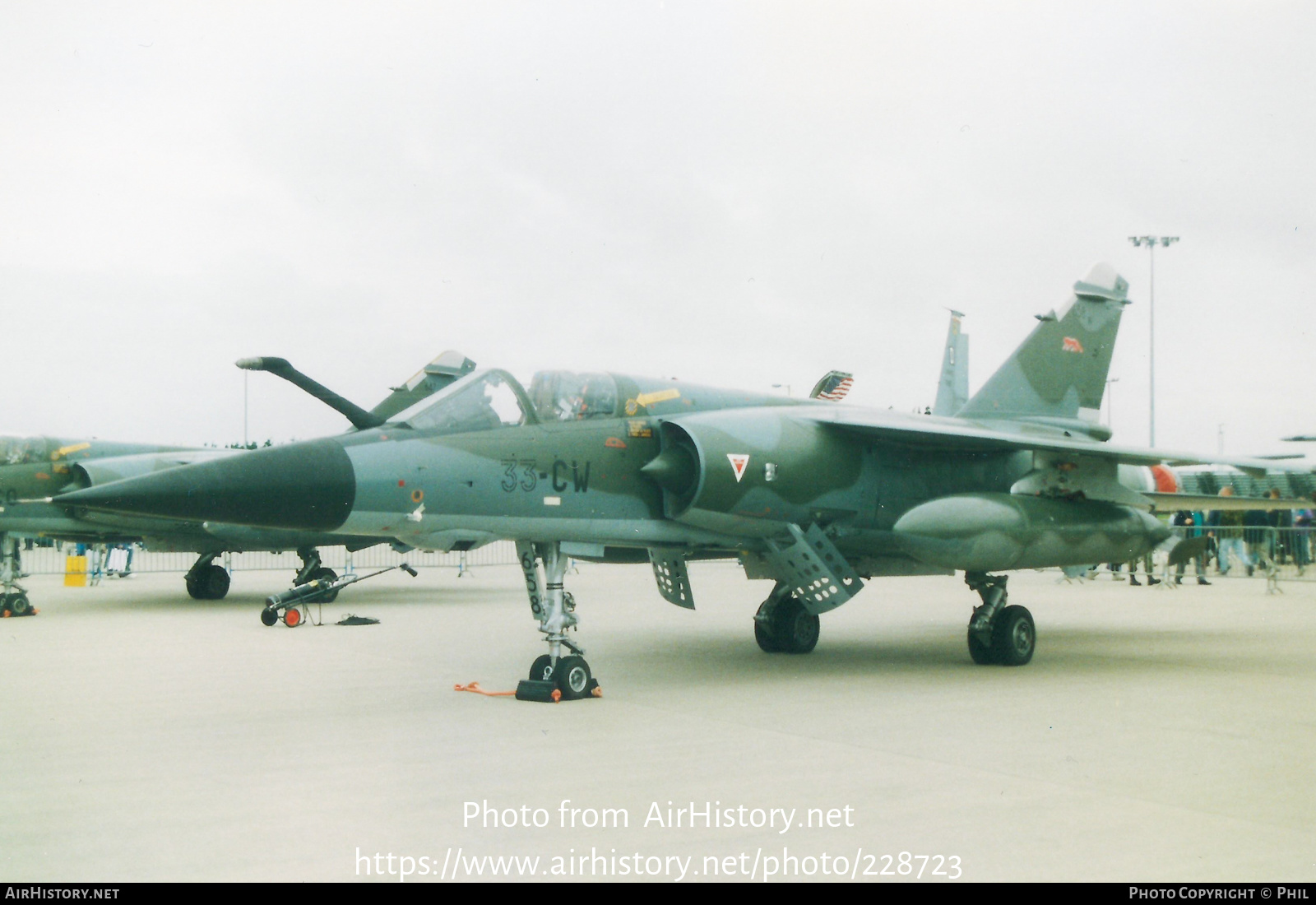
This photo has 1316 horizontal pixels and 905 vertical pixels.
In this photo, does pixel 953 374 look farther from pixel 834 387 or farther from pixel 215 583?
pixel 215 583

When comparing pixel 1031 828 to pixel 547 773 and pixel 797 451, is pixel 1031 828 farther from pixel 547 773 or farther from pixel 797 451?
pixel 797 451

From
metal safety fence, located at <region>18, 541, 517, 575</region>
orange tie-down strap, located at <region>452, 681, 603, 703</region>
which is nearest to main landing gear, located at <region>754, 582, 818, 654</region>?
orange tie-down strap, located at <region>452, 681, 603, 703</region>

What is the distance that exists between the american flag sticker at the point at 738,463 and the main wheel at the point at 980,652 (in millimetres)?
2966

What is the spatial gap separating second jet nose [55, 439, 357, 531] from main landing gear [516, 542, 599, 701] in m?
1.60

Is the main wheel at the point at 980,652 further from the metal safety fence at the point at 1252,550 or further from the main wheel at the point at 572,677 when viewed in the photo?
the metal safety fence at the point at 1252,550

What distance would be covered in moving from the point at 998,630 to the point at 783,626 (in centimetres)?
203

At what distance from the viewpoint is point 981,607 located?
972 centimetres

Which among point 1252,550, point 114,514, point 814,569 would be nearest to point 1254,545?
point 1252,550

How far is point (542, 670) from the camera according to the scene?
24.7 feet

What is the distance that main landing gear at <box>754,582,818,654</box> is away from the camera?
1032 cm

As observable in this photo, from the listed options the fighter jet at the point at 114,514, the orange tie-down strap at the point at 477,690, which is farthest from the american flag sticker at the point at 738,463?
the fighter jet at the point at 114,514

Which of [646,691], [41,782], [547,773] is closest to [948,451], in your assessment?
[646,691]

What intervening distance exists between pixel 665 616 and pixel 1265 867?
10857 mm

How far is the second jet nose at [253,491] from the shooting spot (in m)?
6.11
